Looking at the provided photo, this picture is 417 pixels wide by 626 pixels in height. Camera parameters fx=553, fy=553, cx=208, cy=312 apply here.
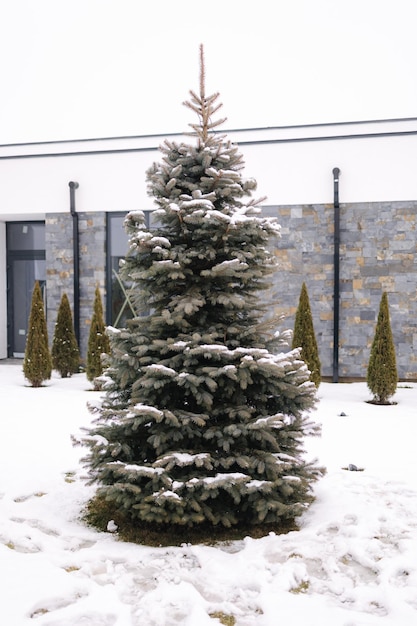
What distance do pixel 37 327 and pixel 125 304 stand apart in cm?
198

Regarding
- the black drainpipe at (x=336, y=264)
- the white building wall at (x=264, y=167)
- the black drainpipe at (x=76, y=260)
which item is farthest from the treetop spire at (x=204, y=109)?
the black drainpipe at (x=76, y=260)

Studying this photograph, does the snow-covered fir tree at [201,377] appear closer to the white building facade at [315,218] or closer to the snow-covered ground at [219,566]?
the snow-covered ground at [219,566]

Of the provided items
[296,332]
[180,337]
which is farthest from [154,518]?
[296,332]

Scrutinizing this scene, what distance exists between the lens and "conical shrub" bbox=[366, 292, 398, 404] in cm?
829

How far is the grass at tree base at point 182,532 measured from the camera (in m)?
3.47

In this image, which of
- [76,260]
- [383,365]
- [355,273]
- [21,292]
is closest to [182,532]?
[383,365]

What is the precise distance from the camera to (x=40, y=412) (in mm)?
7543

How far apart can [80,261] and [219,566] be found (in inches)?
360

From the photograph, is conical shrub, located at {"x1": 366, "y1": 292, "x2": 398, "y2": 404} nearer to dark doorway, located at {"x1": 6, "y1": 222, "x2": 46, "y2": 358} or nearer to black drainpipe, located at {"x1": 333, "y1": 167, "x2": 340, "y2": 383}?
black drainpipe, located at {"x1": 333, "y1": 167, "x2": 340, "y2": 383}

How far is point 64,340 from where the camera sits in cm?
1061

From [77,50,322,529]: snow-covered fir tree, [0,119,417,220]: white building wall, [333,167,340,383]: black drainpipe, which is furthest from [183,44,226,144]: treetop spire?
[0,119,417,220]: white building wall

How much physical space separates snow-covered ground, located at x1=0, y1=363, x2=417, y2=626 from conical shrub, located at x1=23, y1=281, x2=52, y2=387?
Result: 4.84 m

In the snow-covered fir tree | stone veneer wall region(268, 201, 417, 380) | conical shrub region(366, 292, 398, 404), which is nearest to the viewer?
the snow-covered fir tree

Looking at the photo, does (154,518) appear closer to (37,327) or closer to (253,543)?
(253,543)
